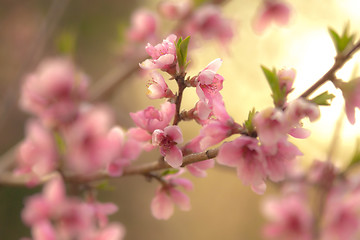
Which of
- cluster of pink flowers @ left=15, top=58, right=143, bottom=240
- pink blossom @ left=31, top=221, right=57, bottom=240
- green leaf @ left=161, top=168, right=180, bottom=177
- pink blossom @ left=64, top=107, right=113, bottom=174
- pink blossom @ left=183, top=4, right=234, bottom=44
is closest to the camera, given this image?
green leaf @ left=161, top=168, right=180, bottom=177

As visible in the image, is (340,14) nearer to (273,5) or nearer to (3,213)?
(273,5)

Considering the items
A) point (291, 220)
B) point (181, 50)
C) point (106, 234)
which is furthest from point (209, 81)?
point (291, 220)

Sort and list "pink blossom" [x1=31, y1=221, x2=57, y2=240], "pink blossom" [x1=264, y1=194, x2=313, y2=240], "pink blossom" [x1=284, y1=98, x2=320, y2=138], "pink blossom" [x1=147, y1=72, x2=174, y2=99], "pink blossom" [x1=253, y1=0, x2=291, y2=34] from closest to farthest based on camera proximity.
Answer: "pink blossom" [x1=284, y1=98, x2=320, y2=138] < "pink blossom" [x1=147, y1=72, x2=174, y2=99] < "pink blossom" [x1=31, y1=221, x2=57, y2=240] < "pink blossom" [x1=264, y1=194, x2=313, y2=240] < "pink blossom" [x1=253, y1=0, x2=291, y2=34]

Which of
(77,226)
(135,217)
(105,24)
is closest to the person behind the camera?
(77,226)

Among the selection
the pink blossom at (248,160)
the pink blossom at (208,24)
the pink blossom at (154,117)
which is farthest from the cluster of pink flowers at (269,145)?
the pink blossom at (208,24)

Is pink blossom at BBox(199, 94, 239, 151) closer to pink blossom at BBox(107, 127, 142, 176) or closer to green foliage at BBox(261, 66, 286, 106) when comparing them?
green foliage at BBox(261, 66, 286, 106)


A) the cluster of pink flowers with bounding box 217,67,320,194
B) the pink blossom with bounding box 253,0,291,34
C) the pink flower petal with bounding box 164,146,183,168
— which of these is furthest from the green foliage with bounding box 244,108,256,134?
the pink blossom with bounding box 253,0,291,34

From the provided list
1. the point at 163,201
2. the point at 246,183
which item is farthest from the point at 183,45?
the point at 163,201
